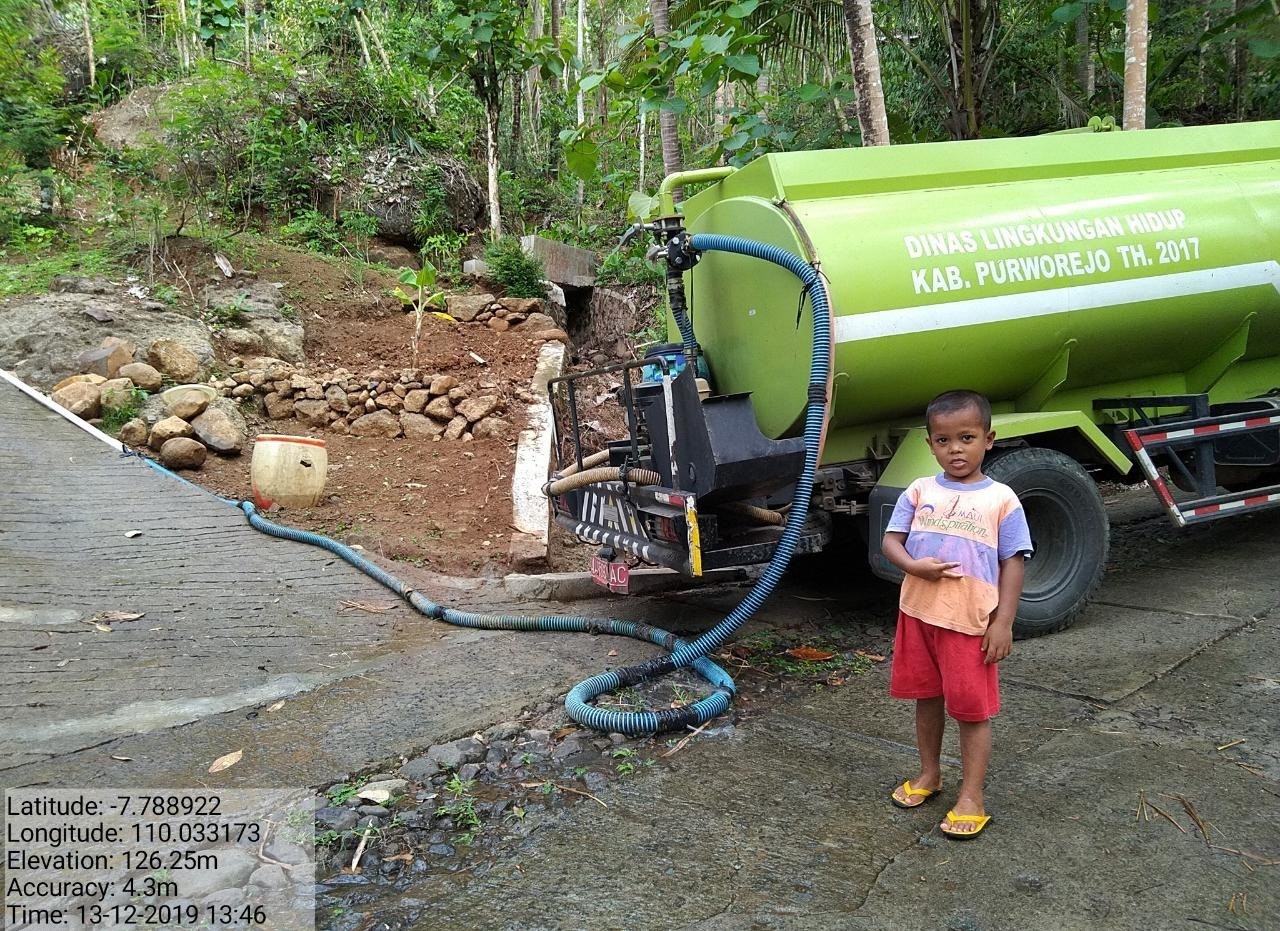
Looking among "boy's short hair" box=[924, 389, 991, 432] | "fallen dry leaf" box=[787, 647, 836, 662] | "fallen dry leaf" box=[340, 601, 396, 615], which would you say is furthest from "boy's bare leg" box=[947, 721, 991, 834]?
"fallen dry leaf" box=[340, 601, 396, 615]

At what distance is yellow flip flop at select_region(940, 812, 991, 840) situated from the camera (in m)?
2.50

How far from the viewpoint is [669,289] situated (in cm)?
462

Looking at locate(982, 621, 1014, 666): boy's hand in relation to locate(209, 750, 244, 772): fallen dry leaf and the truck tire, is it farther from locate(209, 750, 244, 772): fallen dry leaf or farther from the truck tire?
locate(209, 750, 244, 772): fallen dry leaf

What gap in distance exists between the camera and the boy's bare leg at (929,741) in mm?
2697

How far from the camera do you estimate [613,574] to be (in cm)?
432

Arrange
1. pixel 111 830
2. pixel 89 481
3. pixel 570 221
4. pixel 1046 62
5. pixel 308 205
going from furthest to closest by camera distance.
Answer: pixel 570 221 < pixel 308 205 < pixel 1046 62 < pixel 89 481 < pixel 111 830

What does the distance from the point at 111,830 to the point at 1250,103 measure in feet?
43.7

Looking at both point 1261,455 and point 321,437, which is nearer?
point 1261,455

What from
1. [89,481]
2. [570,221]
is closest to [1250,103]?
[570,221]

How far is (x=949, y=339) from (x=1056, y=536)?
115 cm

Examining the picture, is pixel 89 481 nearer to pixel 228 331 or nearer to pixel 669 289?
pixel 228 331

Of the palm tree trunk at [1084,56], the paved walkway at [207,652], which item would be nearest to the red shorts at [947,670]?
the paved walkway at [207,652]

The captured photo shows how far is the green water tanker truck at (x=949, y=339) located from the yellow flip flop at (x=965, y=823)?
144 centimetres

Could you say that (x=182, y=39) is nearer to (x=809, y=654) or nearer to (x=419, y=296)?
(x=419, y=296)
